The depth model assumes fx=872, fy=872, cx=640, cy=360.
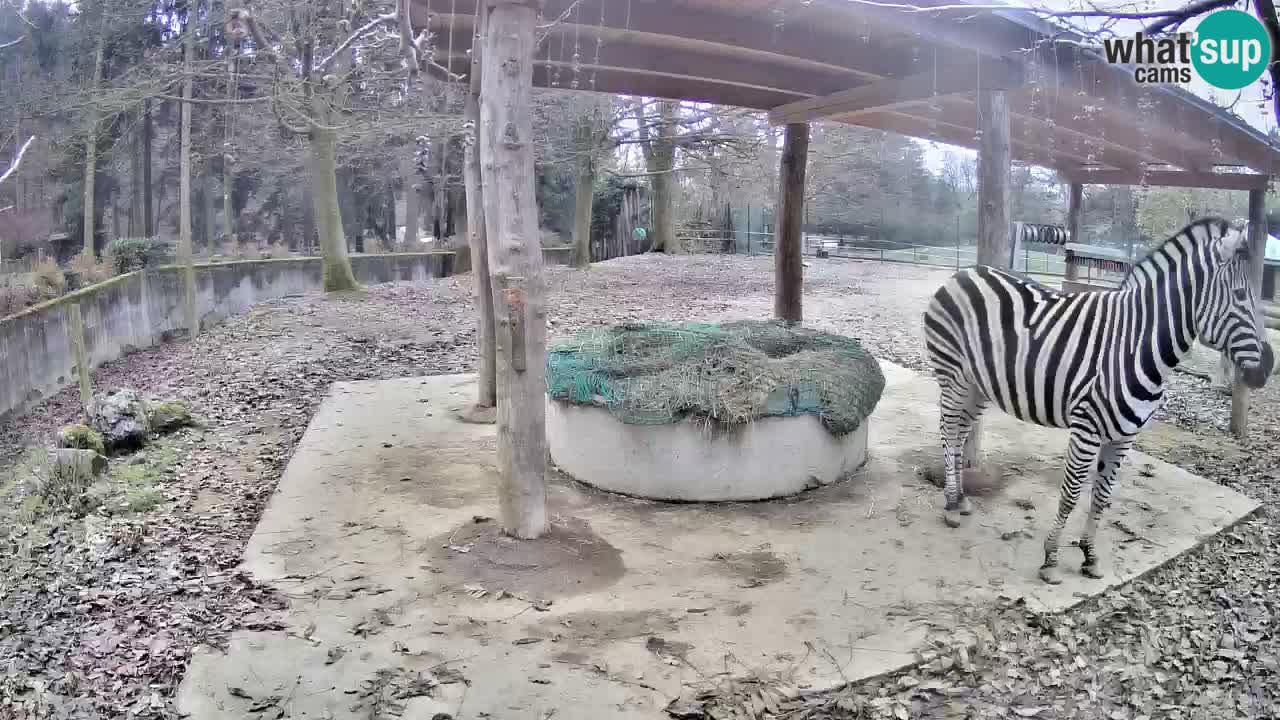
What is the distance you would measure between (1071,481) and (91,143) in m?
14.5

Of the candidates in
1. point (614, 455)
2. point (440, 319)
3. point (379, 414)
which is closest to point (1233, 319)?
point (614, 455)

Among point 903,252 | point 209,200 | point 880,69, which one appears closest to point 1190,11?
point 880,69

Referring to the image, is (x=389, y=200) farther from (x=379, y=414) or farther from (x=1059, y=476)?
(x=1059, y=476)

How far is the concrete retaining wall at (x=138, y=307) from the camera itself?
903 centimetres

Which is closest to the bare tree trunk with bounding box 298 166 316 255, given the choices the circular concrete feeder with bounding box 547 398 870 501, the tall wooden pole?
the circular concrete feeder with bounding box 547 398 870 501

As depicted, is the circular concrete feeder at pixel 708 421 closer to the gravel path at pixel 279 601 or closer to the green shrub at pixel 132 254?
the gravel path at pixel 279 601

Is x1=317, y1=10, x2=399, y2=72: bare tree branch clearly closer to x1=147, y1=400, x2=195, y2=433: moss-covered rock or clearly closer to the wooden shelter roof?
the wooden shelter roof

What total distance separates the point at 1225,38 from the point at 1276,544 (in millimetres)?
3056

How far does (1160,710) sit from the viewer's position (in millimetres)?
3545

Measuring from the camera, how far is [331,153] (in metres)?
16.3

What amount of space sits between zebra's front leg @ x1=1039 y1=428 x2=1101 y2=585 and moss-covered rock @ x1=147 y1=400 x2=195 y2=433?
23.0ft

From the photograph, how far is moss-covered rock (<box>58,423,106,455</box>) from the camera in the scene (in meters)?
6.59

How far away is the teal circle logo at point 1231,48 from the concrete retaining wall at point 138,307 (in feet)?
32.9

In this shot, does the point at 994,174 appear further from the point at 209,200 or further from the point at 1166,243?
the point at 209,200
